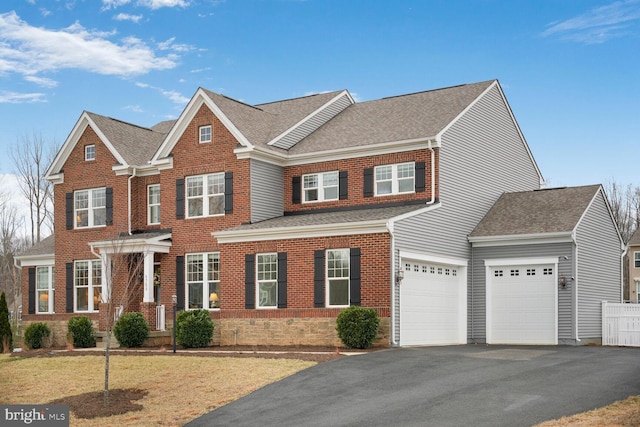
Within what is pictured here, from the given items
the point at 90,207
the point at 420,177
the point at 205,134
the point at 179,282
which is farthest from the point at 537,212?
the point at 90,207

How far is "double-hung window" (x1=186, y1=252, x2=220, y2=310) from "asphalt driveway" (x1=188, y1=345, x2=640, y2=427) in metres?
9.77

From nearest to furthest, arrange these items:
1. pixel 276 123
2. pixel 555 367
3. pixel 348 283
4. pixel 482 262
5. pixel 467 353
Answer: pixel 555 367, pixel 467 353, pixel 348 283, pixel 482 262, pixel 276 123

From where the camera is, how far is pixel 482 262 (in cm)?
3100

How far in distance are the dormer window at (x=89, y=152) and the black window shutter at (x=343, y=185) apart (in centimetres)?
1199

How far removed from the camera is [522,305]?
29984 mm

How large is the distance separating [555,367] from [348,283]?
802 cm

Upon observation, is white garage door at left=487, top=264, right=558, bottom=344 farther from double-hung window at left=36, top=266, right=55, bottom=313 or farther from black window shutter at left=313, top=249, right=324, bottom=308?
double-hung window at left=36, top=266, right=55, bottom=313

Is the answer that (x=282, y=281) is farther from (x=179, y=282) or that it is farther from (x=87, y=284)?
(x=87, y=284)

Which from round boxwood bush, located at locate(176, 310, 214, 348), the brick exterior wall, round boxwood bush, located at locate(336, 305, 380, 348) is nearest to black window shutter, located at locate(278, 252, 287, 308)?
the brick exterior wall

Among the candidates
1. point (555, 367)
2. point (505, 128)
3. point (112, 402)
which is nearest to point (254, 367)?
point (112, 402)

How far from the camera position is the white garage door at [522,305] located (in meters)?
29.4

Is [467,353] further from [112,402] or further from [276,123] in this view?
[276,123]

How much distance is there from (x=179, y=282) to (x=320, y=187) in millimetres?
6731

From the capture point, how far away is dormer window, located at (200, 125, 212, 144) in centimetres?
3178
